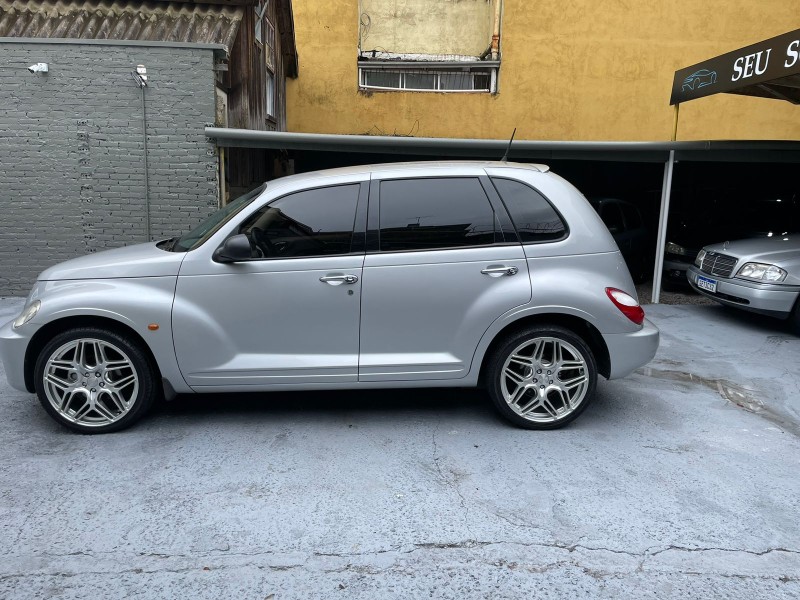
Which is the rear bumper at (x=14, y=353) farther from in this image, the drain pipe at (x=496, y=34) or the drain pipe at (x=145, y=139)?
the drain pipe at (x=496, y=34)

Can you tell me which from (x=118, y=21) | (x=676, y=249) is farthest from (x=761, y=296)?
(x=118, y=21)

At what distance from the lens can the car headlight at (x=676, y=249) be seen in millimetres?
10238

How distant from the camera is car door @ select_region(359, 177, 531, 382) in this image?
4.20 m

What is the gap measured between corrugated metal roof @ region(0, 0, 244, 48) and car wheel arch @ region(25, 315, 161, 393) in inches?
217

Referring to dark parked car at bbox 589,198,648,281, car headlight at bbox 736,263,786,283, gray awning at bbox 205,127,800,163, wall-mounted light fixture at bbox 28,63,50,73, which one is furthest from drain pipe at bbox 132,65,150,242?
car headlight at bbox 736,263,786,283

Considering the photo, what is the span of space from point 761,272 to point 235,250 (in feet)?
20.6

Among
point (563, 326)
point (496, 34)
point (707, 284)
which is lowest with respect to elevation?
point (707, 284)

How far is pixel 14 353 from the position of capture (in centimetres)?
414

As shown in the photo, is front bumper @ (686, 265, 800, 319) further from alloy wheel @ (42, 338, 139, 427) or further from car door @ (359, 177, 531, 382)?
alloy wheel @ (42, 338, 139, 427)

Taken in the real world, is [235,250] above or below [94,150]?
below

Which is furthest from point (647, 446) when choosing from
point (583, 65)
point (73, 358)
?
point (583, 65)

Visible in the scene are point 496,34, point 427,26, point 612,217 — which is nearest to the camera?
point 612,217

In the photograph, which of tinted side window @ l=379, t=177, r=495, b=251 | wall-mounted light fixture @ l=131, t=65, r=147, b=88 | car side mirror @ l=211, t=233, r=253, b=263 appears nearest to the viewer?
car side mirror @ l=211, t=233, r=253, b=263

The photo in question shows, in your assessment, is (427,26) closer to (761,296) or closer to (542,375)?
(761,296)
